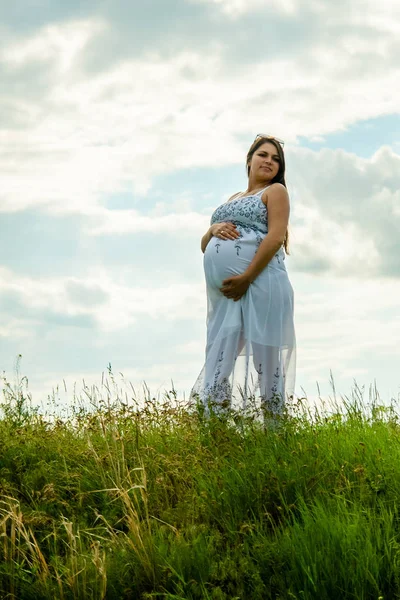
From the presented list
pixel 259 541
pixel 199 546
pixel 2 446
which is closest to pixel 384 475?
pixel 259 541

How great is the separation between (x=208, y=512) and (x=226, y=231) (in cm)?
335

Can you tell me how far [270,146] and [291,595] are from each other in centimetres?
504

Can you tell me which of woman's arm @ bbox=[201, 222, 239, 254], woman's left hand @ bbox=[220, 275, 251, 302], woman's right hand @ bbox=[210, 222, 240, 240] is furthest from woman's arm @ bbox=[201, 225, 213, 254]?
woman's left hand @ bbox=[220, 275, 251, 302]

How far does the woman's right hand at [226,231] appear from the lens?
736 centimetres

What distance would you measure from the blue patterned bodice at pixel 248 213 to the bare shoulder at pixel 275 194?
7cm

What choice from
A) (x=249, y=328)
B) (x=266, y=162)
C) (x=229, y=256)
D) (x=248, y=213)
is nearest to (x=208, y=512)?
(x=249, y=328)

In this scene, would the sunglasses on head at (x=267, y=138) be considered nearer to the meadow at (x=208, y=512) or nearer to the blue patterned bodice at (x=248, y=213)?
the blue patterned bodice at (x=248, y=213)

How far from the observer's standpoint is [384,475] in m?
5.00

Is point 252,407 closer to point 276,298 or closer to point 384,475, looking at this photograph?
point 276,298

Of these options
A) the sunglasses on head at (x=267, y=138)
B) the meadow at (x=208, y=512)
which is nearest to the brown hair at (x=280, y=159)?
the sunglasses on head at (x=267, y=138)

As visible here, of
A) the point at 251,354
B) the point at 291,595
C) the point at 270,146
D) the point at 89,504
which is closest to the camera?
the point at 291,595

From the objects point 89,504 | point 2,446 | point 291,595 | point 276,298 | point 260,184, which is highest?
point 260,184

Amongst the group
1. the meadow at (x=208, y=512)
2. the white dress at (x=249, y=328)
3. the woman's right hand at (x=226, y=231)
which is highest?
the woman's right hand at (x=226, y=231)

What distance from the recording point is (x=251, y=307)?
720 centimetres
